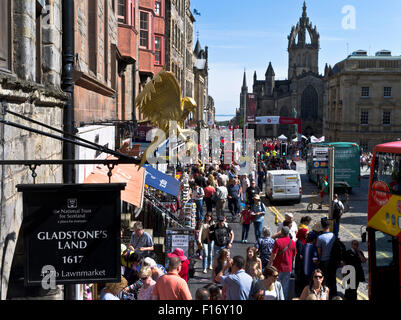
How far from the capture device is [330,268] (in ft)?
31.9

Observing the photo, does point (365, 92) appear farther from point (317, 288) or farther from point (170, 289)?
point (170, 289)

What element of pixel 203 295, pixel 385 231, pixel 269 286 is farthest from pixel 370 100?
pixel 203 295

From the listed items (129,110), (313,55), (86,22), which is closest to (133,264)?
(86,22)

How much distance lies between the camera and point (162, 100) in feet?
29.7

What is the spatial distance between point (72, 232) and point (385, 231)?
22.5 feet

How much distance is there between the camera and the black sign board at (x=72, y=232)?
5.00 meters

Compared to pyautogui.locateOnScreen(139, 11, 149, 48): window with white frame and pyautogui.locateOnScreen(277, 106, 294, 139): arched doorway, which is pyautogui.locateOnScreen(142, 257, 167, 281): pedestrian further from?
pyautogui.locateOnScreen(277, 106, 294, 139): arched doorway

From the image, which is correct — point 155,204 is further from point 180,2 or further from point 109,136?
point 180,2

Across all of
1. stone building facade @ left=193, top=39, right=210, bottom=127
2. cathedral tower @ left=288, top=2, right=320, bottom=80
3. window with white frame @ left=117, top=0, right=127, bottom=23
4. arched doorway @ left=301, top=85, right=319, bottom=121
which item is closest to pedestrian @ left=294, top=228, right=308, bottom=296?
window with white frame @ left=117, top=0, right=127, bottom=23

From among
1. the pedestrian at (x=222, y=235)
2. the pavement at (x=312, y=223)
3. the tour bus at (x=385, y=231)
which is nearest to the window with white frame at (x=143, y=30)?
the pavement at (x=312, y=223)

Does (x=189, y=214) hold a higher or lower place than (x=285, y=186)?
higher

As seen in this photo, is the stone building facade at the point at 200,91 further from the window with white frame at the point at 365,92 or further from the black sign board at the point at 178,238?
the black sign board at the point at 178,238
